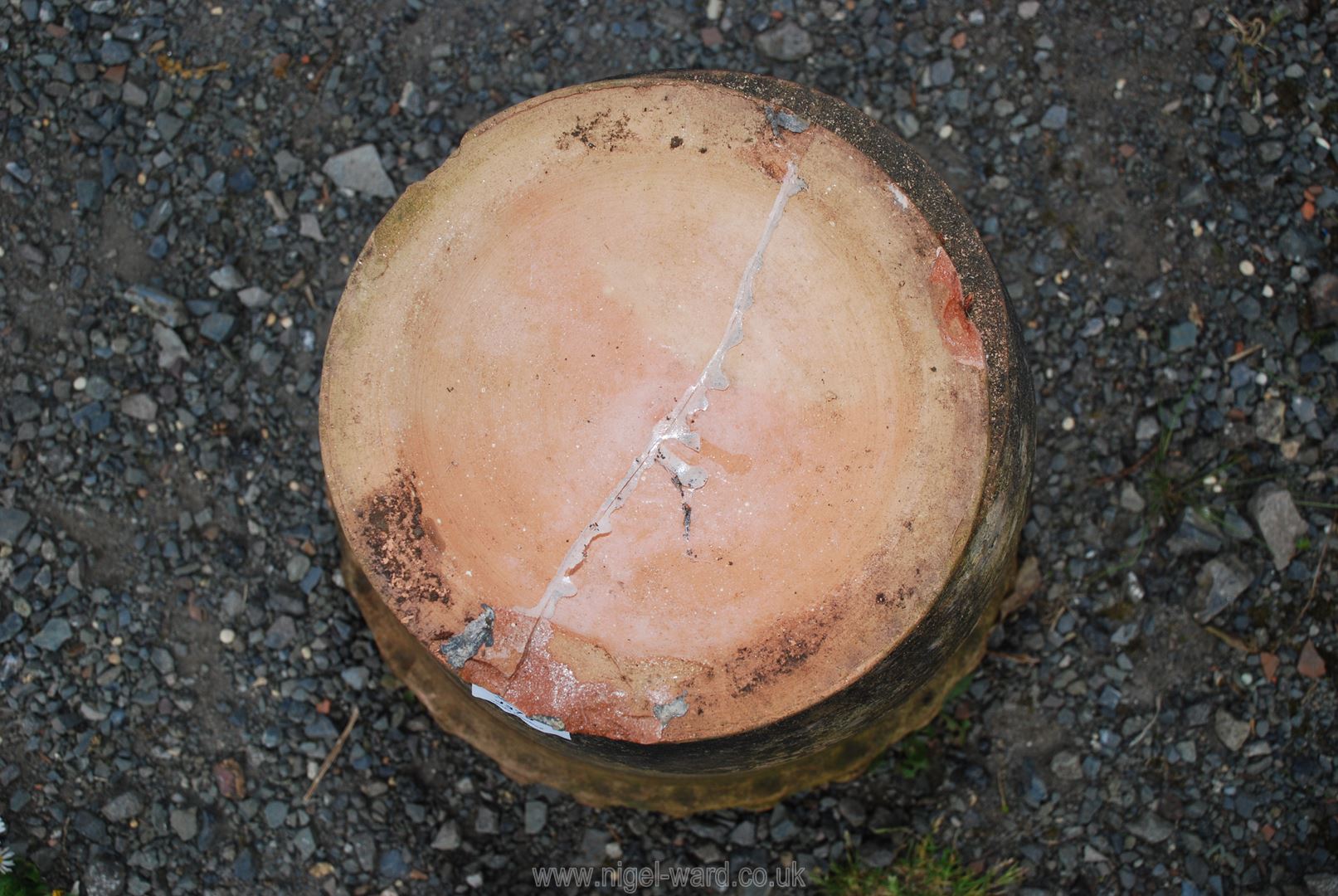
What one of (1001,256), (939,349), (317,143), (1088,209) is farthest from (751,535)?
(317,143)

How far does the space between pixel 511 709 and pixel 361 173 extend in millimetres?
1681

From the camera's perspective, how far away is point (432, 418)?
1851 millimetres

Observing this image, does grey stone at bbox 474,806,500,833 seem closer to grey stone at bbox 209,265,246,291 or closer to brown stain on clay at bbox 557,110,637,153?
grey stone at bbox 209,265,246,291

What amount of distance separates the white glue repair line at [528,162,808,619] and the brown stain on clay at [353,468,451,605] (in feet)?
0.68

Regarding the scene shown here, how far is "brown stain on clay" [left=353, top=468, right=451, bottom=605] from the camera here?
184cm

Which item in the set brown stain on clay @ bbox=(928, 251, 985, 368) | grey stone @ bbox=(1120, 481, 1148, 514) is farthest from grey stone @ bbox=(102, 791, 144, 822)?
grey stone @ bbox=(1120, 481, 1148, 514)

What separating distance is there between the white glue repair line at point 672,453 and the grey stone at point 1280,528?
175 centimetres

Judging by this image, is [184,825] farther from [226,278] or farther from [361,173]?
[361,173]

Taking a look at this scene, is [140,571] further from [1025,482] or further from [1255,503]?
[1255,503]

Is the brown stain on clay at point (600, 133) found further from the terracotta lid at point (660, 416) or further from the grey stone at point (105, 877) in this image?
the grey stone at point (105, 877)

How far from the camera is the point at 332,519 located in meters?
2.71

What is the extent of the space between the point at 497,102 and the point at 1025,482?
5.82 ft

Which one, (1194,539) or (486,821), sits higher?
(1194,539)

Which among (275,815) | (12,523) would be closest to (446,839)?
(275,815)
